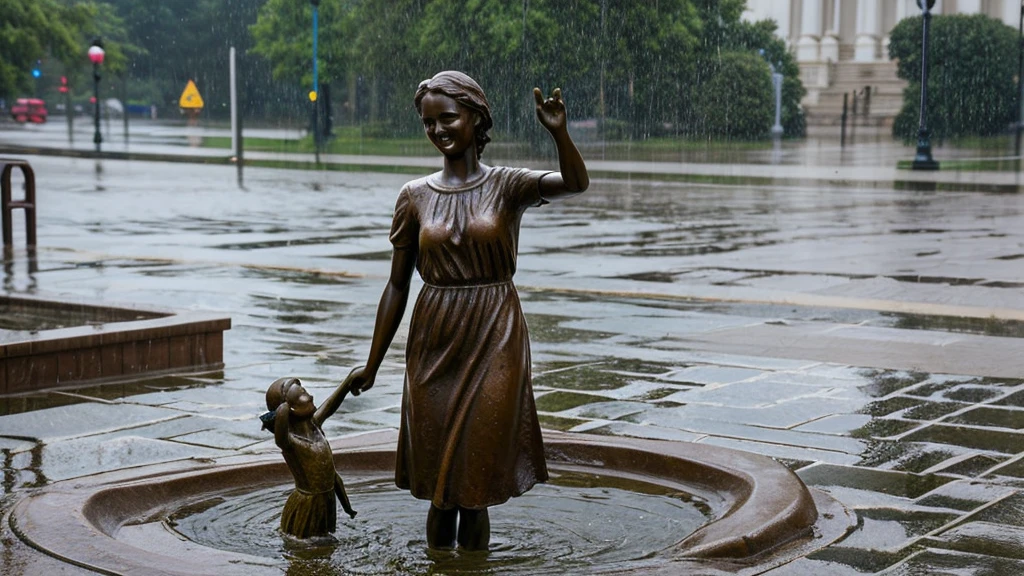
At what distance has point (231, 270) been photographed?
637 inches

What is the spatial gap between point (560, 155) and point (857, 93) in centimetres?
7131

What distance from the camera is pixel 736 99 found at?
60188mm

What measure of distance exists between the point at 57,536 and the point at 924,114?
36984 mm

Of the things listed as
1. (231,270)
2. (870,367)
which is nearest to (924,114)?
(231,270)

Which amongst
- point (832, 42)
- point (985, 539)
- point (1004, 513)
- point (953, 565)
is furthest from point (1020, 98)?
point (953, 565)

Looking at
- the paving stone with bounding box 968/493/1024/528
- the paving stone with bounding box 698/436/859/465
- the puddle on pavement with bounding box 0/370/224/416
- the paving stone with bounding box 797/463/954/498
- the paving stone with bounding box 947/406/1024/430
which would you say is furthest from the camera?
the puddle on pavement with bounding box 0/370/224/416

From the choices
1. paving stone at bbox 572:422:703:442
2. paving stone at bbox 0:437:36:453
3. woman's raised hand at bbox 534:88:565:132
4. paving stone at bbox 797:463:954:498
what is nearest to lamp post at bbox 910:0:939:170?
paving stone at bbox 572:422:703:442

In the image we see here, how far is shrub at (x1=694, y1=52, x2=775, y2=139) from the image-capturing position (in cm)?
5831

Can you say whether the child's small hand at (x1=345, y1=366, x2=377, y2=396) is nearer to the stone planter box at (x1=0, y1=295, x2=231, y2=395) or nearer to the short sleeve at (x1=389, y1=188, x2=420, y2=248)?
the short sleeve at (x1=389, y1=188, x2=420, y2=248)

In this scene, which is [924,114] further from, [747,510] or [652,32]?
[747,510]

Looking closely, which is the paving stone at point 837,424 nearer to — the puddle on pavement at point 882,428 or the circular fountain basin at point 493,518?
the puddle on pavement at point 882,428

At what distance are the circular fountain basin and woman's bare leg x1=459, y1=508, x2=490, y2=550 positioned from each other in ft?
0.21

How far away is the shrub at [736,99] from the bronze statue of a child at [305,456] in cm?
5372

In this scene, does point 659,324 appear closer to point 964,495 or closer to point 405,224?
point 964,495
